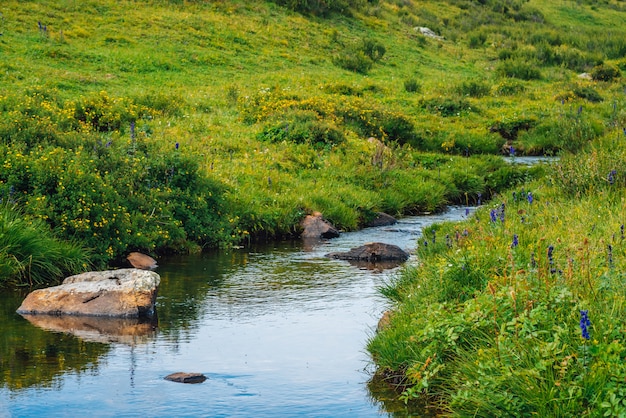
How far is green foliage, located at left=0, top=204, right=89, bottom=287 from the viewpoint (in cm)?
1231

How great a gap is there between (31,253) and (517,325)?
7654mm

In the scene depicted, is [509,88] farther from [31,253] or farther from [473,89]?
[31,253]

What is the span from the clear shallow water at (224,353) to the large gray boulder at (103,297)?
29 centimetres

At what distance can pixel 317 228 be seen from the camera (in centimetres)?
1703

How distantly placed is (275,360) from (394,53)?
3373 centimetres

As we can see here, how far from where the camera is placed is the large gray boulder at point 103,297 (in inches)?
433

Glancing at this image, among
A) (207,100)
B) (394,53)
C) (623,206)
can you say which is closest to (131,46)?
(207,100)

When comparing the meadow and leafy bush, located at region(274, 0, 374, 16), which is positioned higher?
leafy bush, located at region(274, 0, 374, 16)

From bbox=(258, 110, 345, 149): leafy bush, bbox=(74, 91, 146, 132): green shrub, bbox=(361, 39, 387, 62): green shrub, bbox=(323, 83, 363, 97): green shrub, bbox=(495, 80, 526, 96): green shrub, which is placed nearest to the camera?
bbox=(74, 91, 146, 132): green shrub

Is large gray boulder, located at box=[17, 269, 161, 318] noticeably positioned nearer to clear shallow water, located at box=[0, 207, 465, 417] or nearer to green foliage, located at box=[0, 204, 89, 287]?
clear shallow water, located at box=[0, 207, 465, 417]

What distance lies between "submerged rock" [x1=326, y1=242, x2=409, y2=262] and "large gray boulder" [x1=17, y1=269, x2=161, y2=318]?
13.5 feet

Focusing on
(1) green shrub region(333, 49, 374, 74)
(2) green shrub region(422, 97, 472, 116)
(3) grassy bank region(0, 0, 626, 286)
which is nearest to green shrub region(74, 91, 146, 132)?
(3) grassy bank region(0, 0, 626, 286)

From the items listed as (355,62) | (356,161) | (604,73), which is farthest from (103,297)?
(604,73)

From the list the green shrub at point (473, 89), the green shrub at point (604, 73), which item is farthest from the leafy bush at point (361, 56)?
the green shrub at point (604, 73)
